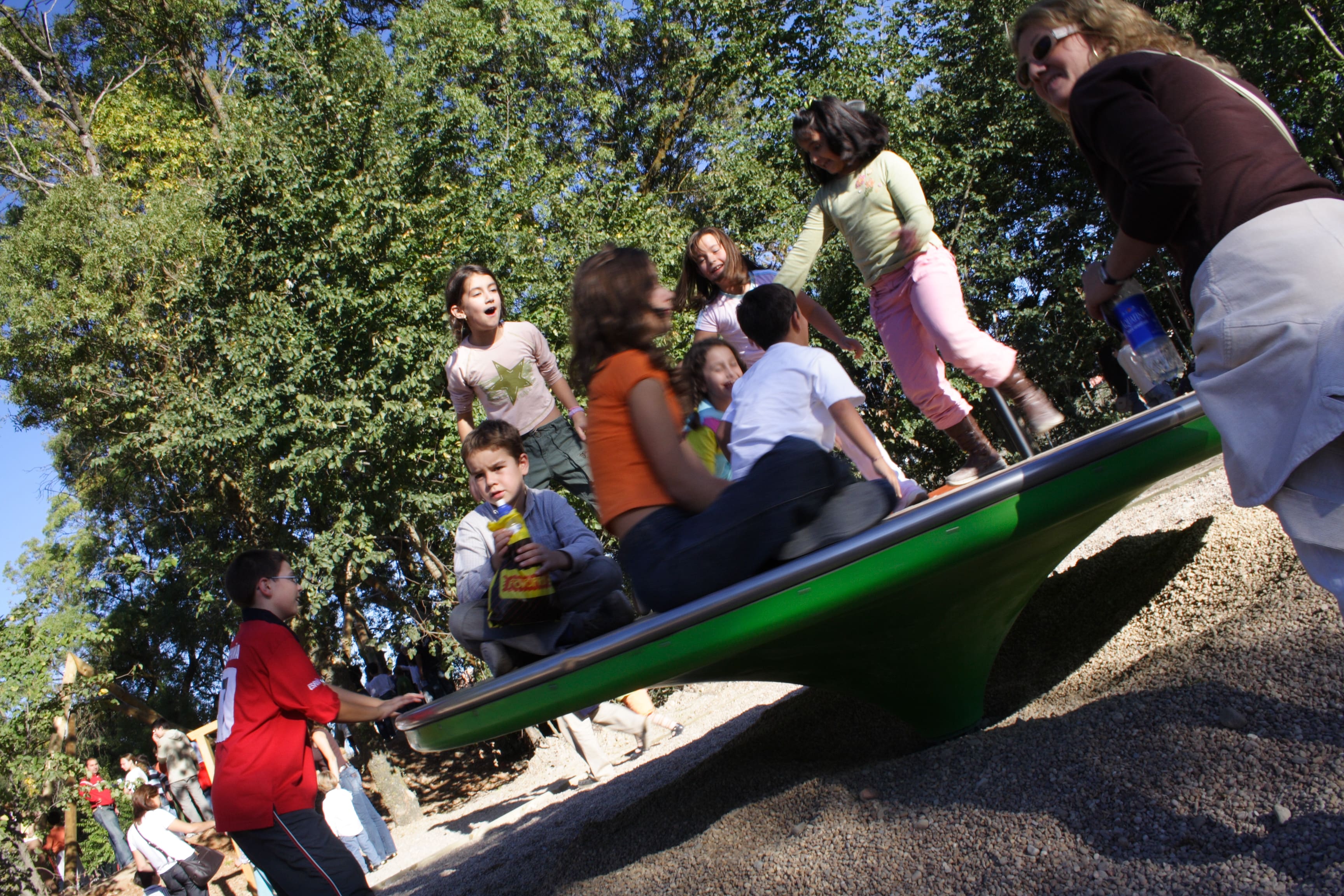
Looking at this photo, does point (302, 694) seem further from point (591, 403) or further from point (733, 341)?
point (733, 341)

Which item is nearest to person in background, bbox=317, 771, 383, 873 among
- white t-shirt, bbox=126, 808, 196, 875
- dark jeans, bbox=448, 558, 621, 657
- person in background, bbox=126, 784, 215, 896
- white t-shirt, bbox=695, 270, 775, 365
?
person in background, bbox=126, 784, 215, 896

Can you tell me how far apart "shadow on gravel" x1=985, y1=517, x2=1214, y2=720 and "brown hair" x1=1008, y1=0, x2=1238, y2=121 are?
1889 millimetres

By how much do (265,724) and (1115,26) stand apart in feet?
9.51

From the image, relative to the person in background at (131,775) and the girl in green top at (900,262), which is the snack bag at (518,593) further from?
the person in background at (131,775)

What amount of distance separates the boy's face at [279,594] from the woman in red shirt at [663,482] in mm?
1304

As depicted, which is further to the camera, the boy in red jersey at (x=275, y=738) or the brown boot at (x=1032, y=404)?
the brown boot at (x=1032, y=404)

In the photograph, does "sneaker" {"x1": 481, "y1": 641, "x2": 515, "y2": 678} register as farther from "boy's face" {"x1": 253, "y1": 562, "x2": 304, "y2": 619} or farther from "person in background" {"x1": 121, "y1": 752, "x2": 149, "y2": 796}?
"person in background" {"x1": 121, "y1": 752, "x2": 149, "y2": 796}

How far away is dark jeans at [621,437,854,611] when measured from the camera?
84.6 inches

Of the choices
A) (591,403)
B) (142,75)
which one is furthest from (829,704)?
(142,75)

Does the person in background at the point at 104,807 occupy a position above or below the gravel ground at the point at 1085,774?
above

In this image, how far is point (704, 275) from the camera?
14.0ft

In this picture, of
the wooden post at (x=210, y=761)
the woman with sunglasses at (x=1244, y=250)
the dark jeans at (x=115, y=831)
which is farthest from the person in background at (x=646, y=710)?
the dark jeans at (x=115, y=831)

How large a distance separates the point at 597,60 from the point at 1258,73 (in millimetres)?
11771

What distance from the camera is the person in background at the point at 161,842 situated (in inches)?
287
